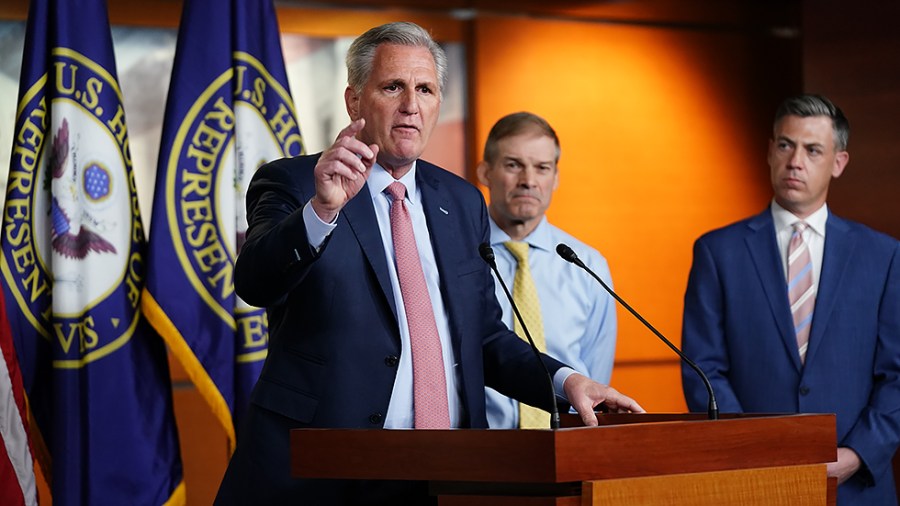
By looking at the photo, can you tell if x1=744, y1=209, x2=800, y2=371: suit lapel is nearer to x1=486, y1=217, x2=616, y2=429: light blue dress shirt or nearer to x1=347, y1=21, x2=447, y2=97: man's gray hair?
x1=486, y1=217, x2=616, y2=429: light blue dress shirt

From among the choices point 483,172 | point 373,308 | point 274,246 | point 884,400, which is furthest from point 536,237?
point 274,246

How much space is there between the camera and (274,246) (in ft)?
6.70

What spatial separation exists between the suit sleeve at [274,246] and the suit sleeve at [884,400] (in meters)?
1.93

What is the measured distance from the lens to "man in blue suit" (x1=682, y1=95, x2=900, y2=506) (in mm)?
3469

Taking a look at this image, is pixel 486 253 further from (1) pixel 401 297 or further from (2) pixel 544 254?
A: (2) pixel 544 254

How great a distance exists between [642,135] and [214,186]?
8.90 ft

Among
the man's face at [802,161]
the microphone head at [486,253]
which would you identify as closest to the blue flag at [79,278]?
the microphone head at [486,253]

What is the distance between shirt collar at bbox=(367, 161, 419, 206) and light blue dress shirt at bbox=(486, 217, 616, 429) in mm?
1274

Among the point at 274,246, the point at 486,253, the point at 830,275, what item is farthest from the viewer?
the point at 830,275

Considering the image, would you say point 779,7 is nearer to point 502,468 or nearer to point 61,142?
point 61,142

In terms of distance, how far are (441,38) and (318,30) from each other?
1.95 ft

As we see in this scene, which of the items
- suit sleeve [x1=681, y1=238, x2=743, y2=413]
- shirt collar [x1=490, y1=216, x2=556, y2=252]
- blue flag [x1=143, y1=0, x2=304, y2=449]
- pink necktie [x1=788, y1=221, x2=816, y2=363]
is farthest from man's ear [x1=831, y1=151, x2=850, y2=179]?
blue flag [x1=143, y1=0, x2=304, y2=449]

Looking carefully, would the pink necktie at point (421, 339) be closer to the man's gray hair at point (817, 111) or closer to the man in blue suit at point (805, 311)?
the man in blue suit at point (805, 311)

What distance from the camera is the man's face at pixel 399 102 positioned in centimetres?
236
